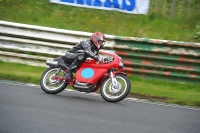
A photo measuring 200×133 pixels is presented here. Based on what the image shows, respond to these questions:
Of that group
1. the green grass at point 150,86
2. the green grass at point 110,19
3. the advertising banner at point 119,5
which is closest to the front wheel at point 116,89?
the green grass at point 150,86

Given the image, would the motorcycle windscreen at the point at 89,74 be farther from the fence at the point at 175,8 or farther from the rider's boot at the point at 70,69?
the fence at the point at 175,8

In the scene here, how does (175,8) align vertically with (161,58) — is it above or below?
above

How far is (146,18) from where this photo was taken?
575 inches

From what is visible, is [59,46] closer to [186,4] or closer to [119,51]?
[119,51]

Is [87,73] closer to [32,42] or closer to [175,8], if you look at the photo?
[32,42]

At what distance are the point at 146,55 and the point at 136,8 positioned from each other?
117 inches

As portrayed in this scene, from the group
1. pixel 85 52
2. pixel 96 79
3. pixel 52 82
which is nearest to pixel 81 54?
pixel 85 52

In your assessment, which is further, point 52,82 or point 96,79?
point 52,82

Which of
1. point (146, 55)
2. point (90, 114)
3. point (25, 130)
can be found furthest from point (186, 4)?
point (25, 130)

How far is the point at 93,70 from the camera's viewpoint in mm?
9859

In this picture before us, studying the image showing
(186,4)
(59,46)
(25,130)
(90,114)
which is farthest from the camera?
(186,4)

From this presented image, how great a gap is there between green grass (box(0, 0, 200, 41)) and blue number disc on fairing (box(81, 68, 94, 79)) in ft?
13.6

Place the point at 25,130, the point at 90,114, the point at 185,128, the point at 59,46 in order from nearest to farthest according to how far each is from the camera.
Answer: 1. the point at 25,130
2. the point at 185,128
3. the point at 90,114
4. the point at 59,46

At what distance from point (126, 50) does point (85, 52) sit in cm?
241
